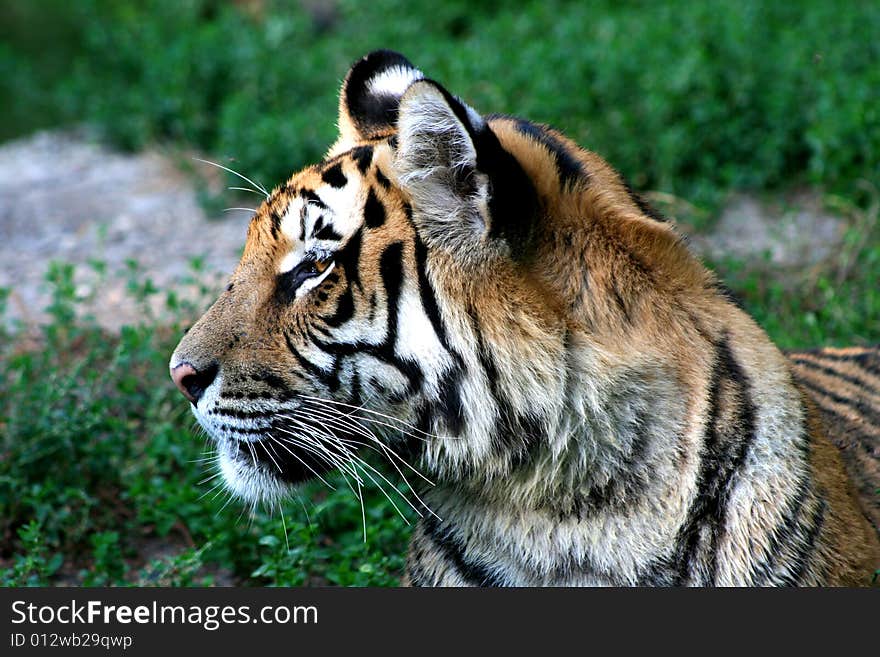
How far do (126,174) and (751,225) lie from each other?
12.4ft

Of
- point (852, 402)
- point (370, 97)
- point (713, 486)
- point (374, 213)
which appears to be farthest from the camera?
point (852, 402)

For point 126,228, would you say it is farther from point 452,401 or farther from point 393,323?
point 452,401

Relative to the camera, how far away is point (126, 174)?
703 cm

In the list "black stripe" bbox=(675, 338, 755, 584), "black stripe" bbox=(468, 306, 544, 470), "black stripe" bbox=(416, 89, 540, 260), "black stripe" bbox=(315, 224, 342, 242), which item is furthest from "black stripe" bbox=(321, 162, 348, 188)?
"black stripe" bbox=(675, 338, 755, 584)

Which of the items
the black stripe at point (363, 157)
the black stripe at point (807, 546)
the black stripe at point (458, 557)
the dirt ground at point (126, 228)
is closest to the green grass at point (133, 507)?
the black stripe at point (458, 557)

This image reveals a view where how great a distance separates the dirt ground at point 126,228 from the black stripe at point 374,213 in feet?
7.33

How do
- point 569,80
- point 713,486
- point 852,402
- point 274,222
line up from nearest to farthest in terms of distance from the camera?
point 713,486 → point 274,222 → point 852,402 → point 569,80

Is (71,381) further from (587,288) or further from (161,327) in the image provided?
(587,288)

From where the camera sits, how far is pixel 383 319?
2.56 meters

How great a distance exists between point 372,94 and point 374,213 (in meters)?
0.52

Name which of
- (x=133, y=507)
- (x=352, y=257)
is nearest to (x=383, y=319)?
(x=352, y=257)

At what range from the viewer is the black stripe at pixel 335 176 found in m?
2.64

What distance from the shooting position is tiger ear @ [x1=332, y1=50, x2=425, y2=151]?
2924mm

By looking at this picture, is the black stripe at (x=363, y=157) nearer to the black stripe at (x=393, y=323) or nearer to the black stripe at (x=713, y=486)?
the black stripe at (x=393, y=323)
